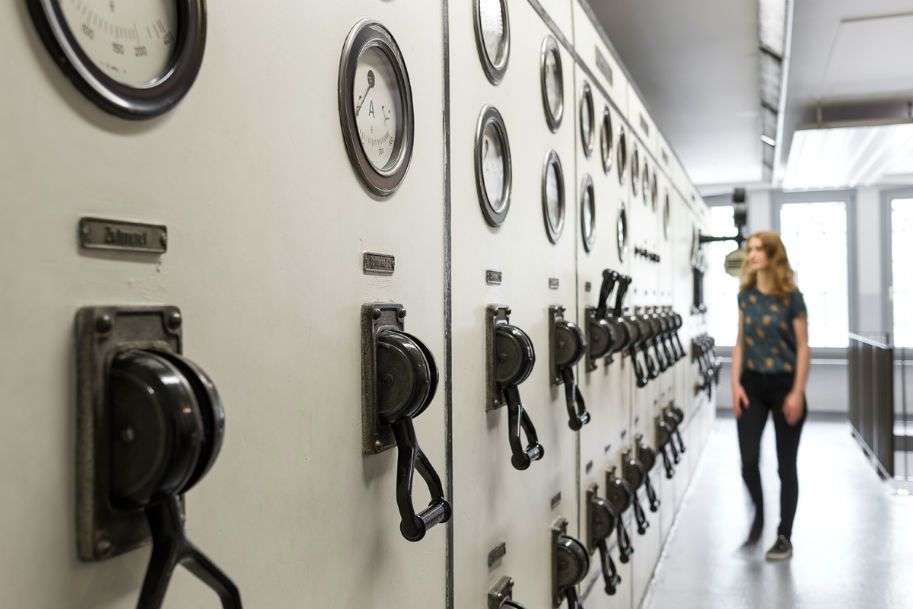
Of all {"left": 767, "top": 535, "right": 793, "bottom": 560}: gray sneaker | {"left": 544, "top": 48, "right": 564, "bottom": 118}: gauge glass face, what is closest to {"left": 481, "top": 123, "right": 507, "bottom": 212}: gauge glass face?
{"left": 544, "top": 48, "right": 564, "bottom": 118}: gauge glass face

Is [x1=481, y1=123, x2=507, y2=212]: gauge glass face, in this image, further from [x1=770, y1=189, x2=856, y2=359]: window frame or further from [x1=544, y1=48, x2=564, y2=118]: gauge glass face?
[x1=770, y1=189, x2=856, y2=359]: window frame

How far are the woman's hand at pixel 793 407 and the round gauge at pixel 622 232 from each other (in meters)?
1.45

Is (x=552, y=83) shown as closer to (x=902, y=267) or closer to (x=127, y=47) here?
(x=127, y=47)

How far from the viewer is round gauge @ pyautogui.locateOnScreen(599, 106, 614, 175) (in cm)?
282

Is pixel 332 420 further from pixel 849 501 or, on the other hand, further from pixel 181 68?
pixel 849 501

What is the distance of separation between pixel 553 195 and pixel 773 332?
2496 millimetres

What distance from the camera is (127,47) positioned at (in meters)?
0.70

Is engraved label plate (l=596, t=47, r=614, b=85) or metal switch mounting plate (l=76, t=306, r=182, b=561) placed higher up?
engraved label plate (l=596, t=47, r=614, b=85)

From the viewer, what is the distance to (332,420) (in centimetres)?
103

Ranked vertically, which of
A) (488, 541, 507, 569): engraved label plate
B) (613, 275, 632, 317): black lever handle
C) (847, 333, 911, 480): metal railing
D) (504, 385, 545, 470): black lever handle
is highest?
(613, 275, 632, 317): black lever handle

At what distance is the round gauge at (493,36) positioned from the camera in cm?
157

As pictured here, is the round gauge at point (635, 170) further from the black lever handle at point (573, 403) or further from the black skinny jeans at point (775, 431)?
the black lever handle at point (573, 403)

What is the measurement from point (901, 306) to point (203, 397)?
37.2 ft

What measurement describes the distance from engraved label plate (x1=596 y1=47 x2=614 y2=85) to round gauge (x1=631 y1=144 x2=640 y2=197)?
0.58 meters
